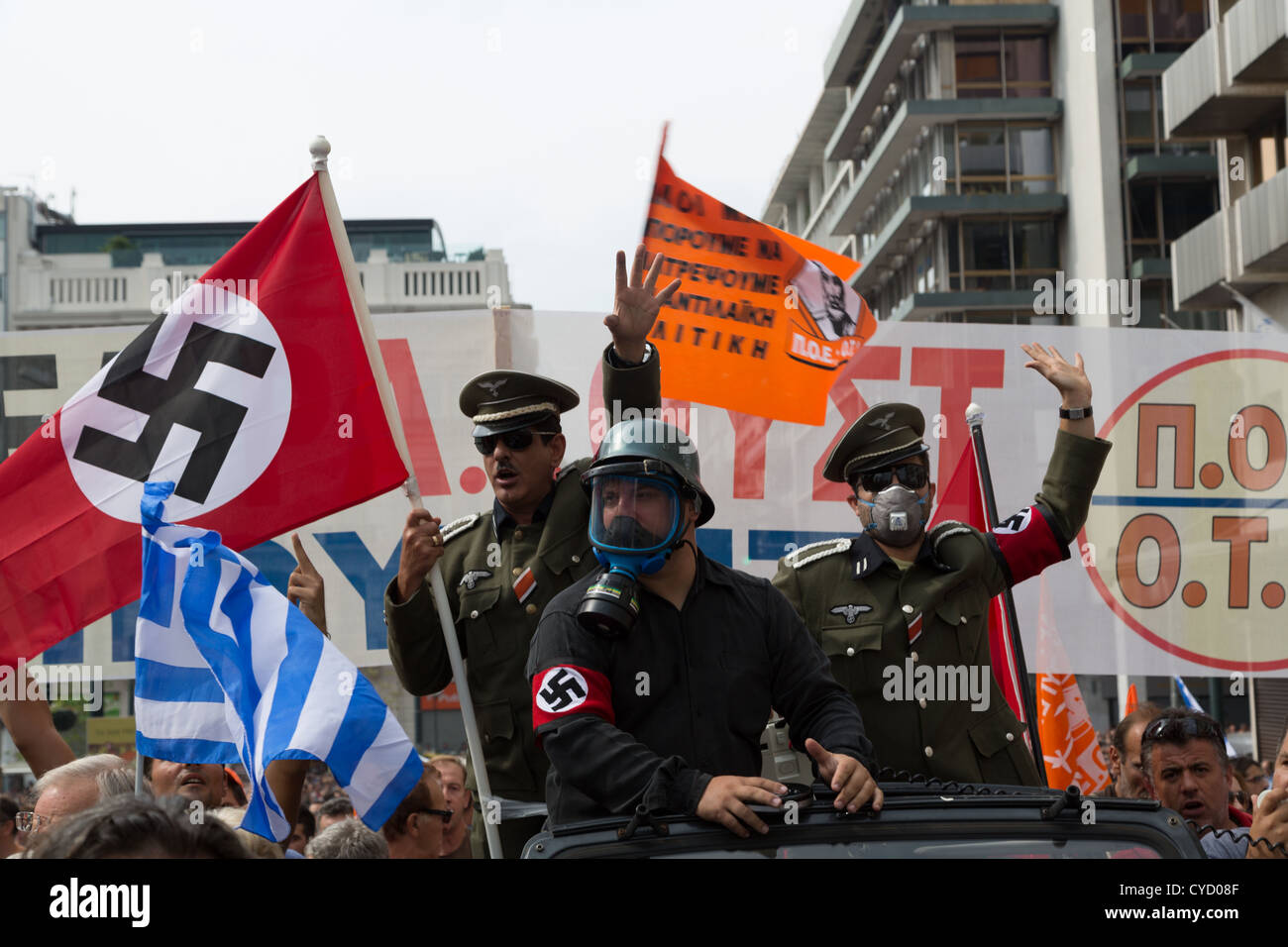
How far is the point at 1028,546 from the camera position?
5.16m

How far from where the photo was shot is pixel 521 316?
8.09 meters

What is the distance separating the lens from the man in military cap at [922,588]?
4898mm

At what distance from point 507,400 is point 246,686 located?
1279 millimetres

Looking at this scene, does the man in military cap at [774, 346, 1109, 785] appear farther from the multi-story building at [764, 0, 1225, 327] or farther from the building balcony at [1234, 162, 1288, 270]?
the multi-story building at [764, 0, 1225, 327]

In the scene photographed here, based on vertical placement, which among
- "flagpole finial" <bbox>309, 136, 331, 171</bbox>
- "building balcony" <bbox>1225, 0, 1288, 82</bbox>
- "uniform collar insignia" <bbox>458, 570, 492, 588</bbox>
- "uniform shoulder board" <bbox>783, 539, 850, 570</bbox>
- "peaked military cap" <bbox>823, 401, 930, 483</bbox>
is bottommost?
"uniform collar insignia" <bbox>458, 570, 492, 588</bbox>

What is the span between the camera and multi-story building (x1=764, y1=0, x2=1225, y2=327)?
133 ft

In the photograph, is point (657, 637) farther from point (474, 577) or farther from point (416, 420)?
point (416, 420)

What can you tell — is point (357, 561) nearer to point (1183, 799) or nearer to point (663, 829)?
point (1183, 799)

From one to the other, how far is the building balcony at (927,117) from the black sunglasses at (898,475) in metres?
40.2

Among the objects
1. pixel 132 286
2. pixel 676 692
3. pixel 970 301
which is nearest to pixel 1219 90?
pixel 970 301

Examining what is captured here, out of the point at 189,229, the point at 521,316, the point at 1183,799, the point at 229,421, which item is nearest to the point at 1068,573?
the point at 1183,799

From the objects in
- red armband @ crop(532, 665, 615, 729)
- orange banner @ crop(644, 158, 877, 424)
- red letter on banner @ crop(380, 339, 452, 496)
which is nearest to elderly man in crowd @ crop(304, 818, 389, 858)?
red armband @ crop(532, 665, 615, 729)

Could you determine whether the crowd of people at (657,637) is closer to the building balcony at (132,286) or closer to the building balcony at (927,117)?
the building balcony at (132,286)

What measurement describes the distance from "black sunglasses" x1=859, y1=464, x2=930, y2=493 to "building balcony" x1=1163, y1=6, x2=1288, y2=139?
20.1 m
